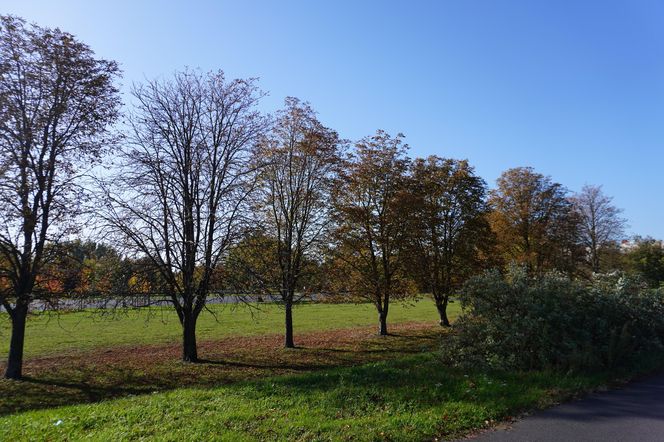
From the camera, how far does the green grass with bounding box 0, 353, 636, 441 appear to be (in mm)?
5344

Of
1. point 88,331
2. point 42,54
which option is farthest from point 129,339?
point 42,54

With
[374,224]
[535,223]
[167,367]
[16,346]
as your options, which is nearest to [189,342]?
[167,367]

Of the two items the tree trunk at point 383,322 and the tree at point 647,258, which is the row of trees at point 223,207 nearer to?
the tree trunk at point 383,322

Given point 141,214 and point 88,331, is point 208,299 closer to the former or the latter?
point 141,214

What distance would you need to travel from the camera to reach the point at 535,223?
30531 millimetres

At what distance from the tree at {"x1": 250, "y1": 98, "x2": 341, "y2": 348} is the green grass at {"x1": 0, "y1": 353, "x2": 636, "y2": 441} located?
34.3ft

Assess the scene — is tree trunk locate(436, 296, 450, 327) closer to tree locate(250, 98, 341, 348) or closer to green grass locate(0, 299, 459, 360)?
green grass locate(0, 299, 459, 360)

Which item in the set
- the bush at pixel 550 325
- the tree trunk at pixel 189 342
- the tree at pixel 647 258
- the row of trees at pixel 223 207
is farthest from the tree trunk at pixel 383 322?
the tree at pixel 647 258

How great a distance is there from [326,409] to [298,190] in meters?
13.5

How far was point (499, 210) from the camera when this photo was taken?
31.8 m

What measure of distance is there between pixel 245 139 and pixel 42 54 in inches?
259

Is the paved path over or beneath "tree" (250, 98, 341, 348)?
beneath

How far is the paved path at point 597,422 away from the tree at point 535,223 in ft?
78.1

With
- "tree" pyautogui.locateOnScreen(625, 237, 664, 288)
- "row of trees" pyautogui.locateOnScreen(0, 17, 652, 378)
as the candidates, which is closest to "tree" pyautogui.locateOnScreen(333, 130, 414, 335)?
"row of trees" pyautogui.locateOnScreen(0, 17, 652, 378)
